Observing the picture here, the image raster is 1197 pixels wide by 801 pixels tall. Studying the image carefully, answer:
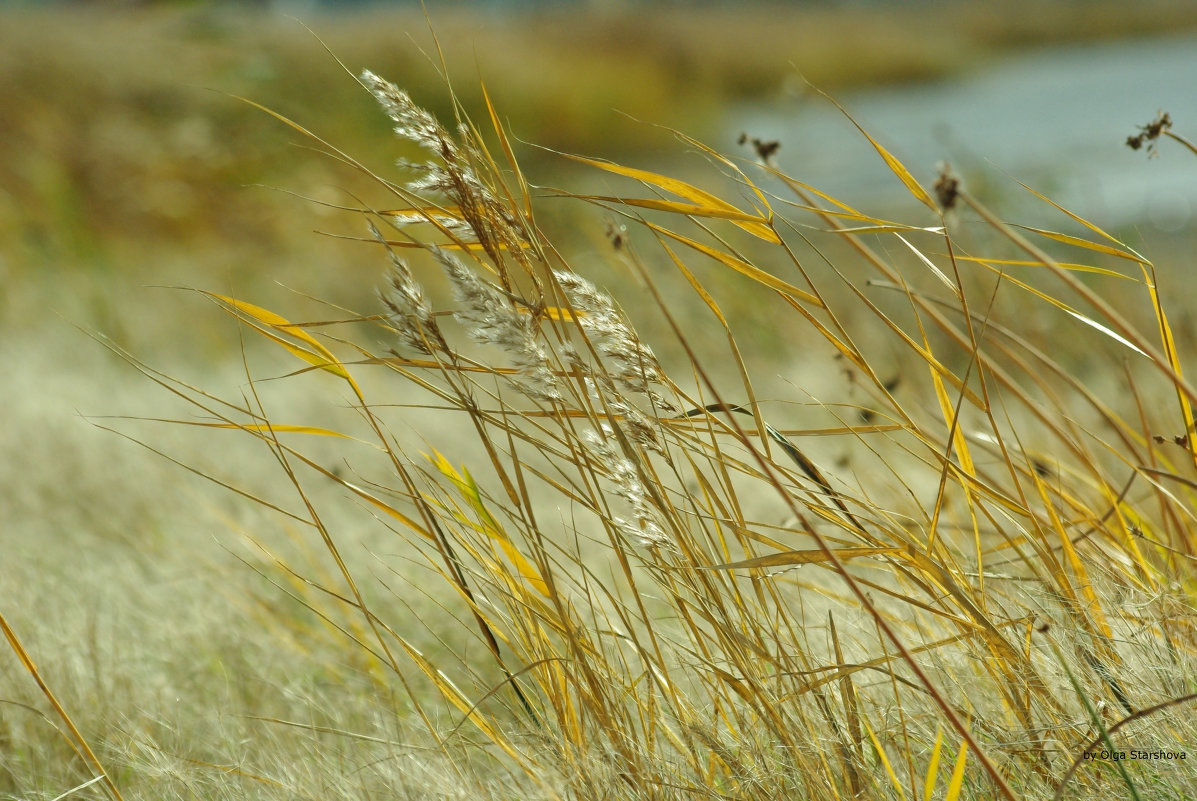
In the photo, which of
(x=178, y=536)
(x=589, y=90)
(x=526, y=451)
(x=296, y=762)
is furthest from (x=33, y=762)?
(x=589, y=90)

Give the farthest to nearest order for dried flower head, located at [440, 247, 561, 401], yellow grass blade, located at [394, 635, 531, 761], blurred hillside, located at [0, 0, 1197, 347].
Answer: blurred hillside, located at [0, 0, 1197, 347], yellow grass blade, located at [394, 635, 531, 761], dried flower head, located at [440, 247, 561, 401]

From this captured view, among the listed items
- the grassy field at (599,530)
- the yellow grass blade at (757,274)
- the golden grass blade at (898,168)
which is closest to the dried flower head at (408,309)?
the grassy field at (599,530)

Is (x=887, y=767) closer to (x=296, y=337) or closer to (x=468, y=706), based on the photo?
(x=468, y=706)

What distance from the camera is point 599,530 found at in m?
1.80

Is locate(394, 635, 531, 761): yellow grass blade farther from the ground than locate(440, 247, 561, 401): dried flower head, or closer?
closer

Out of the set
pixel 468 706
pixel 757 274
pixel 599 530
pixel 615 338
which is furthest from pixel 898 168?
pixel 599 530

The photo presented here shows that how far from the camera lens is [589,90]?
12961mm

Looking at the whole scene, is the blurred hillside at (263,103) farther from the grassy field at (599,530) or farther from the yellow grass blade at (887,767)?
the yellow grass blade at (887,767)

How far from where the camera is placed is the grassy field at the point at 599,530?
756mm

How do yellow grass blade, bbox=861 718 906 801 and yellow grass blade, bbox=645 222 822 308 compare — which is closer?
yellow grass blade, bbox=861 718 906 801

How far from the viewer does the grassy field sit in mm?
756

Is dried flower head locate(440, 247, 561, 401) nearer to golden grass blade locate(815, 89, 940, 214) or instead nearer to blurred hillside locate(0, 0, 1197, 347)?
blurred hillside locate(0, 0, 1197, 347)

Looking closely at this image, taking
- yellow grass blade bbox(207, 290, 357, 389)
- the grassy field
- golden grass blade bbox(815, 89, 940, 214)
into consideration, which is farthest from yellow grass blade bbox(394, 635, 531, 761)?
golden grass blade bbox(815, 89, 940, 214)

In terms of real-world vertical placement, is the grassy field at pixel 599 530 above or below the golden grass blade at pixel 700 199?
below
